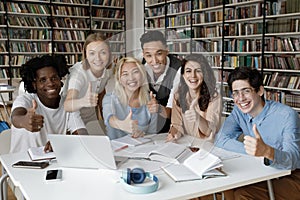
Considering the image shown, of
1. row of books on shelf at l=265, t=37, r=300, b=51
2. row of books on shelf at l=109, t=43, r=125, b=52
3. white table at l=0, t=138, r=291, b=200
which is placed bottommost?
white table at l=0, t=138, r=291, b=200

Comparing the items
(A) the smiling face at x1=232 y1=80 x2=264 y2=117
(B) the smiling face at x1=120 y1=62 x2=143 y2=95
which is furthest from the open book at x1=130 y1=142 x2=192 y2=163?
(A) the smiling face at x1=232 y1=80 x2=264 y2=117

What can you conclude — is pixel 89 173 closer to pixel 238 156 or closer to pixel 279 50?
pixel 238 156

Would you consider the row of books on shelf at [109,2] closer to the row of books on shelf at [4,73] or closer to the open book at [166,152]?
the row of books on shelf at [4,73]

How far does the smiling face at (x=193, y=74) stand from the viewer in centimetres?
115

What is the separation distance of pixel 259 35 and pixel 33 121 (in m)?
3.88

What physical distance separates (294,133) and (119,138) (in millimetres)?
869

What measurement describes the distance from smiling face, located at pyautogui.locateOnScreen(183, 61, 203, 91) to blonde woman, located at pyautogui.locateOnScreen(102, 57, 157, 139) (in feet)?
0.48

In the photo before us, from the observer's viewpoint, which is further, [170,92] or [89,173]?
[89,173]

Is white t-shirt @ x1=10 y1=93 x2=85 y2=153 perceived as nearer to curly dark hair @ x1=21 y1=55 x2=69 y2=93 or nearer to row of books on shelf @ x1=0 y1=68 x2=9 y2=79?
curly dark hair @ x1=21 y1=55 x2=69 y2=93

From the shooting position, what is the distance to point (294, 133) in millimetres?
1628

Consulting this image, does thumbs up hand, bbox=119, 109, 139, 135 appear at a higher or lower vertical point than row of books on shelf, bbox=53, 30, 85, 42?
lower

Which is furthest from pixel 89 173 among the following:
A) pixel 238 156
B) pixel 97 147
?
pixel 238 156

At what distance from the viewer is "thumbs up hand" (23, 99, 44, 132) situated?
170 centimetres

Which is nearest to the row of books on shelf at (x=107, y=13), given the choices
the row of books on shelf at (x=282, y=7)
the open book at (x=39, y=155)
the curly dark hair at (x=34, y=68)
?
the row of books on shelf at (x=282, y=7)
